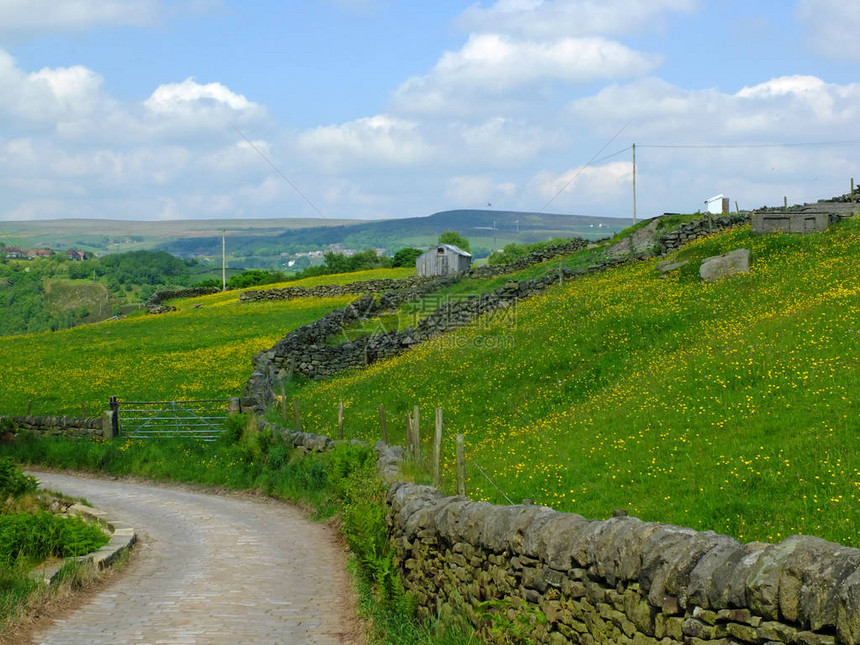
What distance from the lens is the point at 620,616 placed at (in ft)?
25.3

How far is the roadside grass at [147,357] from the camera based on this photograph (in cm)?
4022

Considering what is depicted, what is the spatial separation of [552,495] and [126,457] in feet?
59.1

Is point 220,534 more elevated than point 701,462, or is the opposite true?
point 701,462

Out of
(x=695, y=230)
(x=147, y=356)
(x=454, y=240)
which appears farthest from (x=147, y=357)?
(x=454, y=240)

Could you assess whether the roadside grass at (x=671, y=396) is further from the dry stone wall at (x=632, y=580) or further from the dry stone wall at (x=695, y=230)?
the dry stone wall at (x=695, y=230)

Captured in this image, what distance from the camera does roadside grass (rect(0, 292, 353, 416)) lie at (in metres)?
40.2

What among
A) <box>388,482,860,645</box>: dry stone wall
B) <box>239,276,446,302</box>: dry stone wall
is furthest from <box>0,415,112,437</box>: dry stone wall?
<box>239,276,446,302</box>: dry stone wall

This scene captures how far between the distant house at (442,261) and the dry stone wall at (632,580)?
7173 centimetres

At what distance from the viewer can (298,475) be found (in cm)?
2341

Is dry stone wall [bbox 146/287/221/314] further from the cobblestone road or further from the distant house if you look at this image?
the cobblestone road

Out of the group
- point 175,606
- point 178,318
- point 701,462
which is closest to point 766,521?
point 701,462

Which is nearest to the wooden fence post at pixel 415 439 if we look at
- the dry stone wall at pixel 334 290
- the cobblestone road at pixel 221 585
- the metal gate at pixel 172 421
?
the cobblestone road at pixel 221 585

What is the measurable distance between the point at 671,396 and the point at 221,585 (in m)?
11.9

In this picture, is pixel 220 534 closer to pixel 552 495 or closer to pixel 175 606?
pixel 175 606
